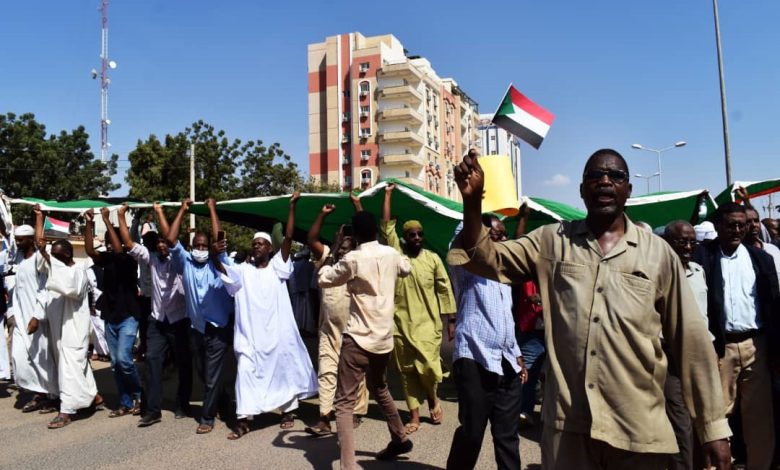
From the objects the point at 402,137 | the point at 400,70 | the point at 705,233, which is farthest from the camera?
the point at 402,137

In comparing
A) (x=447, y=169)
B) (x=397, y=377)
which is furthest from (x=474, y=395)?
(x=447, y=169)

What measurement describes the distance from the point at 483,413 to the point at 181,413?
3902 mm

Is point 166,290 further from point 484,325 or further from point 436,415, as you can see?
point 484,325

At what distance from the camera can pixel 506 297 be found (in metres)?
4.49

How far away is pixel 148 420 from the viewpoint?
6.42m

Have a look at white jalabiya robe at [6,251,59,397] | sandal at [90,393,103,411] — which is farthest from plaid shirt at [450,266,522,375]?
white jalabiya robe at [6,251,59,397]

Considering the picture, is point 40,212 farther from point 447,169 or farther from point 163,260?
point 447,169

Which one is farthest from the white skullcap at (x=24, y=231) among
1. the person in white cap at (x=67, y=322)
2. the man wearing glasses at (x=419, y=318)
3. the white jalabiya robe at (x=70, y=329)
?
the man wearing glasses at (x=419, y=318)

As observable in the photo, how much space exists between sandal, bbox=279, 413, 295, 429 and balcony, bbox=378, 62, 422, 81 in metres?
55.1

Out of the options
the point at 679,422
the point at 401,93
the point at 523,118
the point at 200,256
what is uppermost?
the point at 401,93

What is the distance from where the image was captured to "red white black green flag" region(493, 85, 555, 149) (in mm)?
4035

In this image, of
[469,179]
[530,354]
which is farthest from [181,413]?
[469,179]

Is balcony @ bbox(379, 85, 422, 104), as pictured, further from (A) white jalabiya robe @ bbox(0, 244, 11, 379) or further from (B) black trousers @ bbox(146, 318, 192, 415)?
(B) black trousers @ bbox(146, 318, 192, 415)

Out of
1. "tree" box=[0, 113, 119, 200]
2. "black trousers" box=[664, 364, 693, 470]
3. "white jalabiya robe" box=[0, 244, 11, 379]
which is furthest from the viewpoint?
"tree" box=[0, 113, 119, 200]
